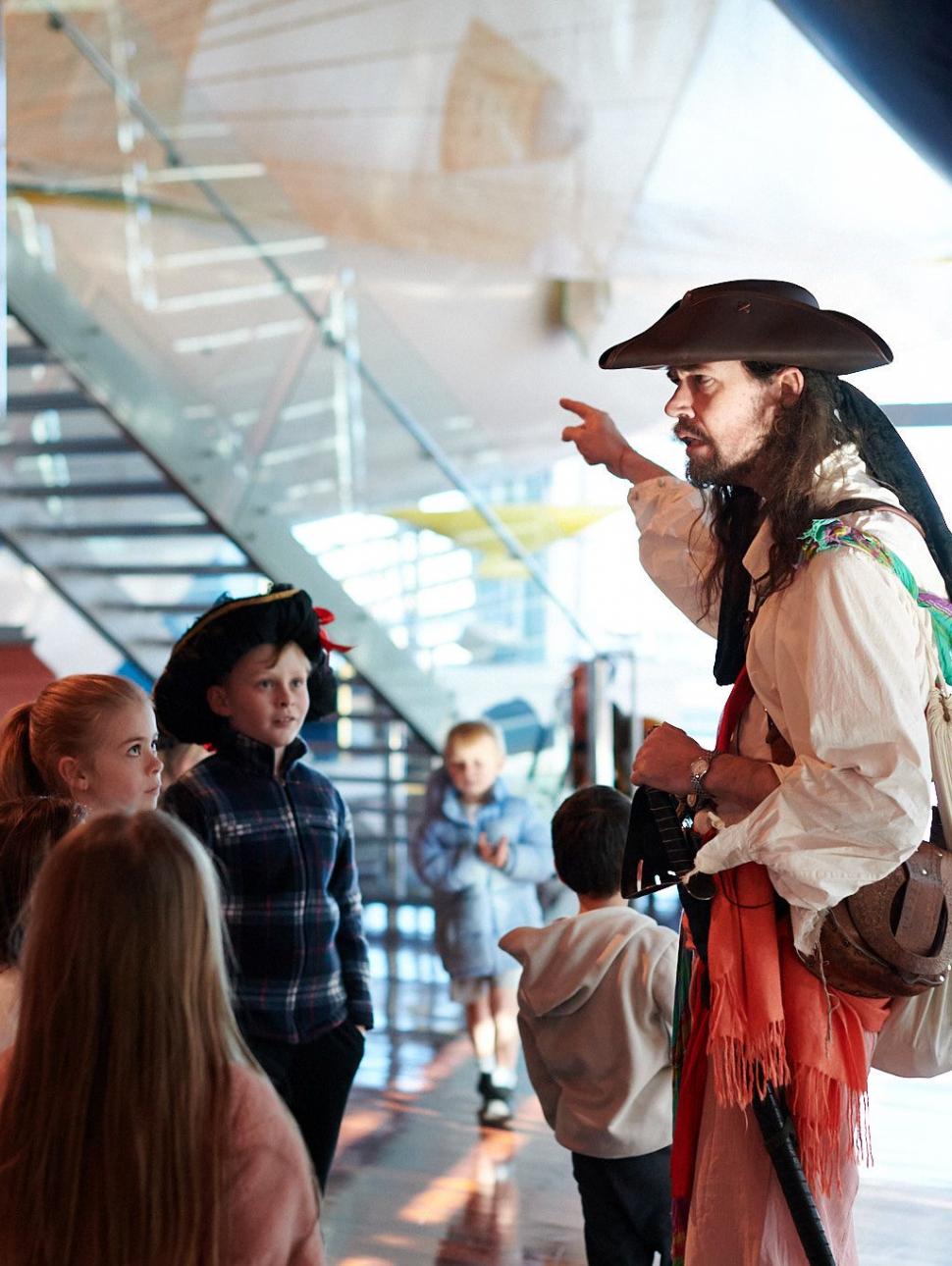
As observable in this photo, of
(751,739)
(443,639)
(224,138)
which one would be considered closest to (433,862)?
(443,639)

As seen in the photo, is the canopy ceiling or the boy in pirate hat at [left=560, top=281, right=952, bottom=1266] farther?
the canopy ceiling

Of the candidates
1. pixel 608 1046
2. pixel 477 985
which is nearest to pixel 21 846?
pixel 608 1046

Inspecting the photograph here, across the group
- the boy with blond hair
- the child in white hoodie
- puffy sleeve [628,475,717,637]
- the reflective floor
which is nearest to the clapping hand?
the boy with blond hair

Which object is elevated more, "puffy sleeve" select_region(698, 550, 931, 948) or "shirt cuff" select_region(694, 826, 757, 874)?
"puffy sleeve" select_region(698, 550, 931, 948)

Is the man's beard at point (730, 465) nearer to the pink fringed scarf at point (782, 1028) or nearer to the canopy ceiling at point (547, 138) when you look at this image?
the pink fringed scarf at point (782, 1028)

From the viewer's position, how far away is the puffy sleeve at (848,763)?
1.51 m

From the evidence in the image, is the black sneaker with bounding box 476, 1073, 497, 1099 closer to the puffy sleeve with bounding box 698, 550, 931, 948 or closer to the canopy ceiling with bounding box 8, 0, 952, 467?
the canopy ceiling with bounding box 8, 0, 952, 467

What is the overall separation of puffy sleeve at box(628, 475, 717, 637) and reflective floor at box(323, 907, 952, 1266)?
59.9 inches

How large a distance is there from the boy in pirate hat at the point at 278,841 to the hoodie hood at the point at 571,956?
31 centimetres

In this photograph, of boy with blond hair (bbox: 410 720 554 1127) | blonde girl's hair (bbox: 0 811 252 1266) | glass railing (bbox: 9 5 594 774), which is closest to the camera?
blonde girl's hair (bbox: 0 811 252 1266)

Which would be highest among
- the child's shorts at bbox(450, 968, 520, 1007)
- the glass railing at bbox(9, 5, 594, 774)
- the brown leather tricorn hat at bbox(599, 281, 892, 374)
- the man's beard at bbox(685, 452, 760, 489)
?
the glass railing at bbox(9, 5, 594, 774)

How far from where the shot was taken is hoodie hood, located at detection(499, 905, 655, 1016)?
2318mm

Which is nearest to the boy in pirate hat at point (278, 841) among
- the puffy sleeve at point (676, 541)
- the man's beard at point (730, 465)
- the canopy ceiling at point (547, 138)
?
the puffy sleeve at point (676, 541)

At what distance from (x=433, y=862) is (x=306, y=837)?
1944mm
